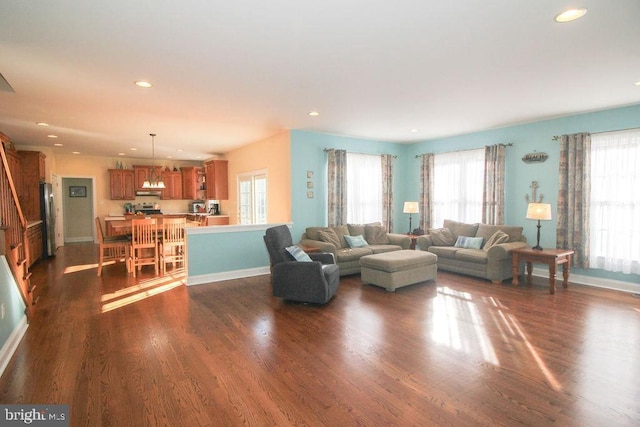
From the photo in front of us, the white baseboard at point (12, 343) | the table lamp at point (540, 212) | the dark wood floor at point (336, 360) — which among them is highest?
the table lamp at point (540, 212)

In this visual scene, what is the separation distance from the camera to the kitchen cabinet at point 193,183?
420 inches

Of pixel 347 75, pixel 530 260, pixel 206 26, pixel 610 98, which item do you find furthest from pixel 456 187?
pixel 206 26

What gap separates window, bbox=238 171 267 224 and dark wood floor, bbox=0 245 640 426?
3.25m

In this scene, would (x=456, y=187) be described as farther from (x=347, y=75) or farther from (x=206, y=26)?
(x=206, y=26)

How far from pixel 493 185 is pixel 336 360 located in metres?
5.06

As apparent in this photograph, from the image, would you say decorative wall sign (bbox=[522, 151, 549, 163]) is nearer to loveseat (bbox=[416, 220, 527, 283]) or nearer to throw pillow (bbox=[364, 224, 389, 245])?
loveseat (bbox=[416, 220, 527, 283])

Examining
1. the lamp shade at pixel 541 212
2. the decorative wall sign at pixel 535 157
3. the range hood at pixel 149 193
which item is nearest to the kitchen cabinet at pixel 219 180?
the range hood at pixel 149 193

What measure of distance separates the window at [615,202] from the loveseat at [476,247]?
3.43 ft

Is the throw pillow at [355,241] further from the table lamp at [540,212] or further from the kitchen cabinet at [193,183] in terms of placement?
the kitchen cabinet at [193,183]

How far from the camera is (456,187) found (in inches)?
283

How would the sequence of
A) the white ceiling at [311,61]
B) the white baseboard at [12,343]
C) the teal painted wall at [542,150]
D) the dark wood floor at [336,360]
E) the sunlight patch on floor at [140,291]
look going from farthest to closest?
the teal painted wall at [542,150]
the sunlight patch on floor at [140,291]
the white baseboard at [12,343]
the white ceiling at [311,61]
the dark wood floor at [336,360]

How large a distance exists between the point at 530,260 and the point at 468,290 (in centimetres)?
109

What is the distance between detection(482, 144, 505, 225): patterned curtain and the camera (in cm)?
629

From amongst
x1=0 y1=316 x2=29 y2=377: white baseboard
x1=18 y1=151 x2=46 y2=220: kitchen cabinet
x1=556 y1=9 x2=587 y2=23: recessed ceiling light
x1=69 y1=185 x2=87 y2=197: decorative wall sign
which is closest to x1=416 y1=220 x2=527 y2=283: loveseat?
x1=556 y1=9 x2=587 y2=23: recessed ceiling light
